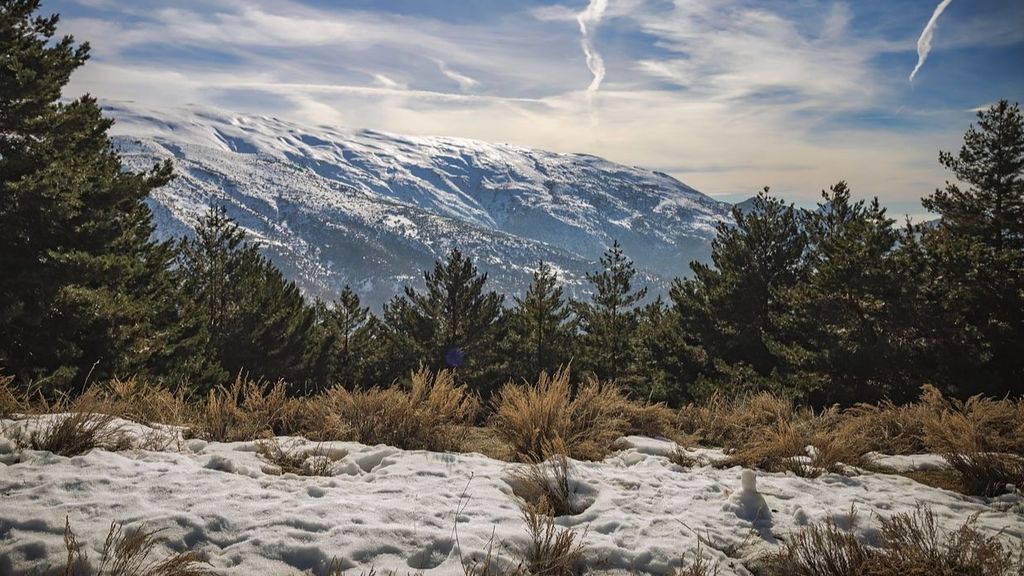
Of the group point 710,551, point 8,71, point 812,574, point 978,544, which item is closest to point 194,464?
point 710,551

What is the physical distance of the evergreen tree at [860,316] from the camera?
16.0 metres

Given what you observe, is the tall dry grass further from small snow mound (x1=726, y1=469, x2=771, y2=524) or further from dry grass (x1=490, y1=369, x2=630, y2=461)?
small snow mound (x1=726, y1=469, x2=771, y2=524)

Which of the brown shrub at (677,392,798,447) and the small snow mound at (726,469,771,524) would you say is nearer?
the small snow mound at (726,469,771,524)

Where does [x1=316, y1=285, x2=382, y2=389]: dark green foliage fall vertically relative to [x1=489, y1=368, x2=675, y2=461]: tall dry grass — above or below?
below

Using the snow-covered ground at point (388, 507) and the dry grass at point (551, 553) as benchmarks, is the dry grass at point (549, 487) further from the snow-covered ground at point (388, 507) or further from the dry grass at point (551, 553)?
the dry grass at point (551, 553)

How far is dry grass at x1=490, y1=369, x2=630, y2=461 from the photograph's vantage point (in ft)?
16.9

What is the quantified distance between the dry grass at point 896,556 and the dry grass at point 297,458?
10.1ft

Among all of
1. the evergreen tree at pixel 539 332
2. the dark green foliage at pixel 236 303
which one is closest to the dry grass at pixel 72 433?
the dark green foliage at pixel 236 303

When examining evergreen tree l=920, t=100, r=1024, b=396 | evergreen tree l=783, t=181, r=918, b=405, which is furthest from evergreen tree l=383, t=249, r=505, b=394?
evergreen tree l=920, t=100, r=1024, b=396

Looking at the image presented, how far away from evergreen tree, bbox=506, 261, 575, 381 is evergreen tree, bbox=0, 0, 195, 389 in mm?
18066

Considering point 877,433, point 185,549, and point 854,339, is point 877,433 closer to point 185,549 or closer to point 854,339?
point 185,549

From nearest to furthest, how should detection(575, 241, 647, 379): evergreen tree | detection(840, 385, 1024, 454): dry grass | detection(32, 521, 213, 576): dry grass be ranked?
detection(32, 521, 213, 576): dry grass < detection(840, 385, 1024, 454): dry grass < detection(575, 241, 647, 379): evergreen tree

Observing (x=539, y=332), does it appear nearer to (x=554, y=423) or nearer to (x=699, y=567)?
(x=554, y=423)

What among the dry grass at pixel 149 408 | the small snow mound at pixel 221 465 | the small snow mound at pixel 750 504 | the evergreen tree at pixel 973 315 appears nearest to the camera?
the small snow mound at pixel 750 504
